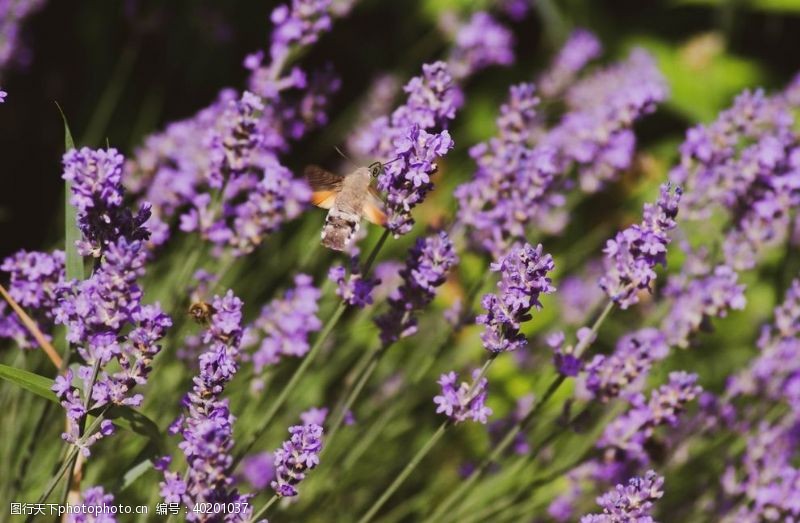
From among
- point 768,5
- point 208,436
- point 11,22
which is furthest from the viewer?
point 768,5

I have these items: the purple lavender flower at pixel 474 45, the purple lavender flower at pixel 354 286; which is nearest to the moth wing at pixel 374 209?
the purple lavender flower at pixel 354 286

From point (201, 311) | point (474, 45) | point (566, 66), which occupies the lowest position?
point (201, 311)

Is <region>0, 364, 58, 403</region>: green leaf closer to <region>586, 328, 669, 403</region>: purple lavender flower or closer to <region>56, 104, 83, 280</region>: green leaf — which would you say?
<region>56, 104, 83, 280</region>: green leaf

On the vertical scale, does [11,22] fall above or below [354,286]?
above

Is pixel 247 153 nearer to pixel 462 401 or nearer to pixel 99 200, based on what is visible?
pixel 99 200

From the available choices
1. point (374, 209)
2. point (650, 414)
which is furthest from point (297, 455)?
point (650, 414)

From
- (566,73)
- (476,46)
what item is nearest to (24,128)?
(476,46)

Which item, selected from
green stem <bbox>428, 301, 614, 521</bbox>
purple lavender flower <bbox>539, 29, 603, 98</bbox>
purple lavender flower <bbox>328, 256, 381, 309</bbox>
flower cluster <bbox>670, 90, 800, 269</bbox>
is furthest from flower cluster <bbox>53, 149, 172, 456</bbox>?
purple lavender flower <bbox>539, 29, 603, 98</bbox>

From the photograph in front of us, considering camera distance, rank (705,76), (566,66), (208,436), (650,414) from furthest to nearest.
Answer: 1. (705,76)
2. (566,66)
3. (650,414)
4. (208,436)
